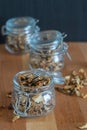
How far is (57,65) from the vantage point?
111 cm

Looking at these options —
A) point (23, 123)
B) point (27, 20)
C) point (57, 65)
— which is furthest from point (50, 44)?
point (23, 123)

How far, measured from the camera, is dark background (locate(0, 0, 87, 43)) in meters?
1.34

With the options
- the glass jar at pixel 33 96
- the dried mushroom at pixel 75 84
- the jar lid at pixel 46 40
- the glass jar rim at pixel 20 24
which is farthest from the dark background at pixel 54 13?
the glass jar at pixel 33 96

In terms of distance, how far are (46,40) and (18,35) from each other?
0.44 ft

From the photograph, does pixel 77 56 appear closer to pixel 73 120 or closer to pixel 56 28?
pixel 56 28

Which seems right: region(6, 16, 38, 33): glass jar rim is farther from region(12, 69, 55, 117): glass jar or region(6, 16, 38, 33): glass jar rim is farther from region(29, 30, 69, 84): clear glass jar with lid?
region(12, 69, 55, 117): glass jar

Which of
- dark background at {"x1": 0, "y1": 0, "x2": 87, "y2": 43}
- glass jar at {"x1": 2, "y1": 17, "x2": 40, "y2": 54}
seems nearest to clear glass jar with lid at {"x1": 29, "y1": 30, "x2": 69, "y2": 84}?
glass jar at {"x1": 2, "y1": 17, "x2": 40, "y2": 54}

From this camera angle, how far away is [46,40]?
1.17m

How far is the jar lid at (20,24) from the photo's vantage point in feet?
4.13

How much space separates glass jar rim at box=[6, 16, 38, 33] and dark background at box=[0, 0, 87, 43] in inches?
1.7

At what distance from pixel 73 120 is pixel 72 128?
1.4 inches

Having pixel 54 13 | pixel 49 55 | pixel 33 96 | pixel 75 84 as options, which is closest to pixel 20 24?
pixel 54 13

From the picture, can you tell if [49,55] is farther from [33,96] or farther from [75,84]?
[33,96]

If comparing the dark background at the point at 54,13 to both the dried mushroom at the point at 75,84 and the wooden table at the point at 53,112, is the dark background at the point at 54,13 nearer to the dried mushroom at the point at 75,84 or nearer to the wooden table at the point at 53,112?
the wooden table at the point at 53,112
